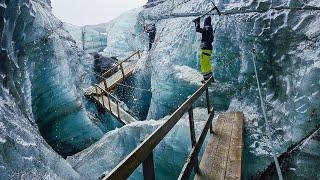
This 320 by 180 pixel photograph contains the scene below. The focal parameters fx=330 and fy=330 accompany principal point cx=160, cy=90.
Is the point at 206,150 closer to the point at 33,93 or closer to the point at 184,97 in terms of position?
the point at 184,97

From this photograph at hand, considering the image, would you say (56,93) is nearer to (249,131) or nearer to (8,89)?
(8,89)

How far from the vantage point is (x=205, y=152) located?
480 centimetres

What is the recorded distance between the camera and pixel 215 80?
8641mm

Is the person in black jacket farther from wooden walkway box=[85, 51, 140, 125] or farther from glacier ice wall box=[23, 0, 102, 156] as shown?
glacier ice wall box=[23, 0, 102, 156]

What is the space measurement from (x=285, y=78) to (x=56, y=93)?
8024 millimetres

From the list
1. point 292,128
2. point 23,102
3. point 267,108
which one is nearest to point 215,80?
point 267,108

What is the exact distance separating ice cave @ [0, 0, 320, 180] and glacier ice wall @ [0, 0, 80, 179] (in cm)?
2

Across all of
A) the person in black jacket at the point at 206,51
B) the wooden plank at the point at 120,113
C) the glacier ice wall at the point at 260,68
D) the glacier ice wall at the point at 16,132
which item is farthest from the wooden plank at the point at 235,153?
the wooden plank at the point at 120,113

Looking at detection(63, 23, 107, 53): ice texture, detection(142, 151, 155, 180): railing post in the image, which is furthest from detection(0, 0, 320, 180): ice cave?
detection(63, 23, 107, 53): ice texture

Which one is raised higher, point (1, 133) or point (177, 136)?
point (1, 133)

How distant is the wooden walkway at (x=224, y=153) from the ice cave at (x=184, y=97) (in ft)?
0.13

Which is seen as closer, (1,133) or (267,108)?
(1,133)

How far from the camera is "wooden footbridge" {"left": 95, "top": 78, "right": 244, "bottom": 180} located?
201 centimetres

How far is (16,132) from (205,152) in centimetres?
313
